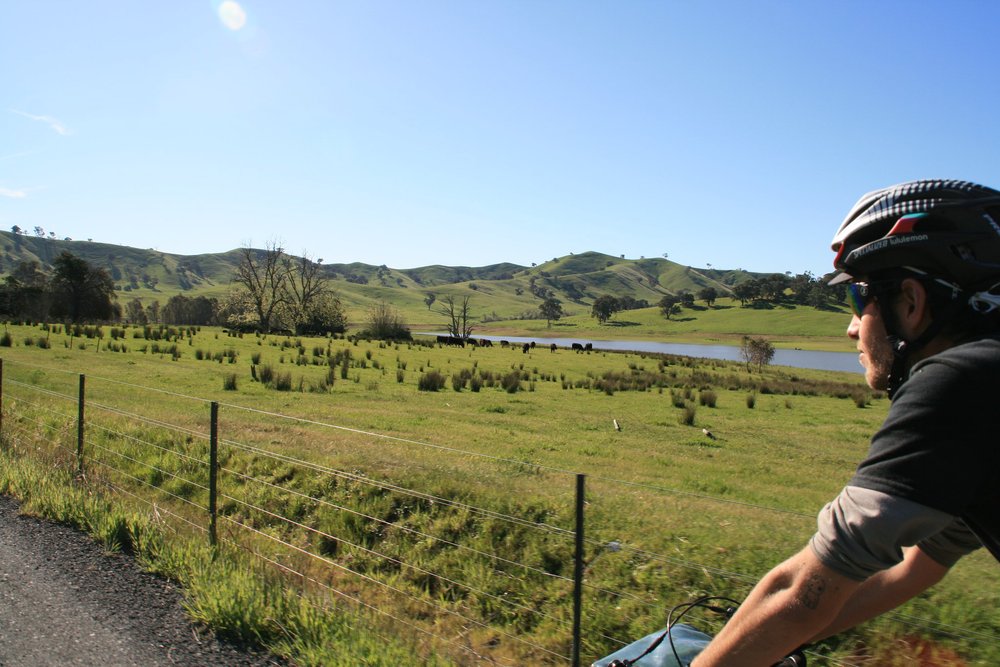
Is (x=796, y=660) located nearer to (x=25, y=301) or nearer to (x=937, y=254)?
(x=937, y=254)

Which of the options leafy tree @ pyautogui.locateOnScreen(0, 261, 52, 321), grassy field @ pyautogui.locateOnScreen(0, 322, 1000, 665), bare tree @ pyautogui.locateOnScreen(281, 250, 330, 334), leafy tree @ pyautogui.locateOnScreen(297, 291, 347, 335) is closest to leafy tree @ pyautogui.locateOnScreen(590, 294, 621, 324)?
bare tree @ pyautogui.locateOnScreen(281, 250, 330, 334)

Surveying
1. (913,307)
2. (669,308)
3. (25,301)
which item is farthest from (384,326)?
(669,308)

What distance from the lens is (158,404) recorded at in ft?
49.1

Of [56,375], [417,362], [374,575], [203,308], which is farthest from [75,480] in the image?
[203,308]

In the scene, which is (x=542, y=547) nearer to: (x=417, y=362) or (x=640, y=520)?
(x=640, y=520)

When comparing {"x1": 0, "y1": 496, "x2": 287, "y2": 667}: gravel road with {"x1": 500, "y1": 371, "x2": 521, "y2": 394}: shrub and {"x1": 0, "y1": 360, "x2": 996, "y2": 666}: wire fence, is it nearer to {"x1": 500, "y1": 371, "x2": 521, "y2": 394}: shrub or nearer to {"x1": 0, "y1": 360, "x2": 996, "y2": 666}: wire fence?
{"x1": 0, "y1": 360, "x2": 996, "y2": 666}: wire fence

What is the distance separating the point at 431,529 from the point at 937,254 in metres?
6.63

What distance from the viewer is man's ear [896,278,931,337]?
1610 millimetres

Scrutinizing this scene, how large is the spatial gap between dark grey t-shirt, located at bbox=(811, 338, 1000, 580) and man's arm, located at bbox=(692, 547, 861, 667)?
5 centimetres

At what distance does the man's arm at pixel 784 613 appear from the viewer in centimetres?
138

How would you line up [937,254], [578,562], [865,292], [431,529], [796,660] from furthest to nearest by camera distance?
[431,529]
[578,562]
[796,660]
[865,292]
[937,254]

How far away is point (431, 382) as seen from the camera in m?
25.2

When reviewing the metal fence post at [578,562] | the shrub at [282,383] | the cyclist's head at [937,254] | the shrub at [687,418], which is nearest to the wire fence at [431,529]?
the metal fence post at [578,562]

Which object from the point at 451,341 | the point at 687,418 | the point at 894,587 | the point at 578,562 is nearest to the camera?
the point at 894,587
